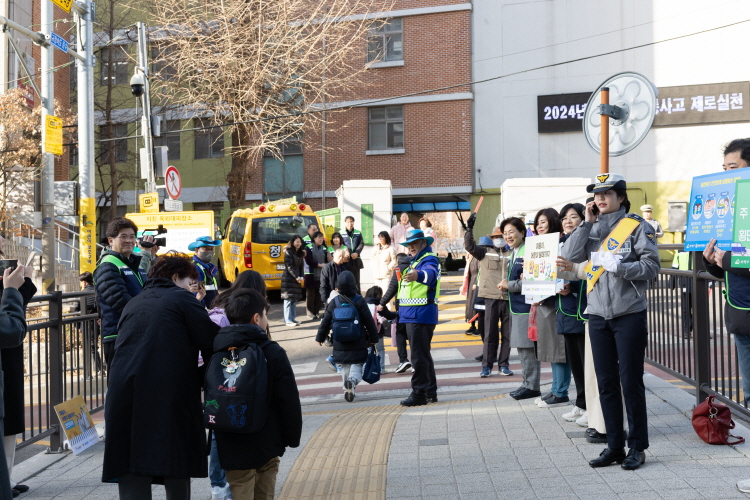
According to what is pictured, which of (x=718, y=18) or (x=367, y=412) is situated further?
(x=718, y=18)

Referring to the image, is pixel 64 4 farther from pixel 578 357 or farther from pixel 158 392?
pixel 158 392

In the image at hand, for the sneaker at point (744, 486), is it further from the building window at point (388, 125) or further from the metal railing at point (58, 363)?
the building window at point (388, 125)

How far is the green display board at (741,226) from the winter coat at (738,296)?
0.22 m

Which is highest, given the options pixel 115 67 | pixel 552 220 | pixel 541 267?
→ pixel 115 67

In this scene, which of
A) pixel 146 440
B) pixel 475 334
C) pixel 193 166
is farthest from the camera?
pixel 193 166

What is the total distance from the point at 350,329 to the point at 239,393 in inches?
197

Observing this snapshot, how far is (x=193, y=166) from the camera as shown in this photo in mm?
34750

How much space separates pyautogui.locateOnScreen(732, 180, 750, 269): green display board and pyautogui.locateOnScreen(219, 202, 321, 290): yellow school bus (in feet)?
47.8

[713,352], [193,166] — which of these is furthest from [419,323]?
[193,166]

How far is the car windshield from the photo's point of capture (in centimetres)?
1864

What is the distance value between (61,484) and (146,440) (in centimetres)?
215

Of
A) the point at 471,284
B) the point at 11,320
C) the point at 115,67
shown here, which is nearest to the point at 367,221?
the point at 471,284

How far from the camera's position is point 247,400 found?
3869 mm

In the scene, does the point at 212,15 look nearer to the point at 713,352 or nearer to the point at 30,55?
the point at 30,55
